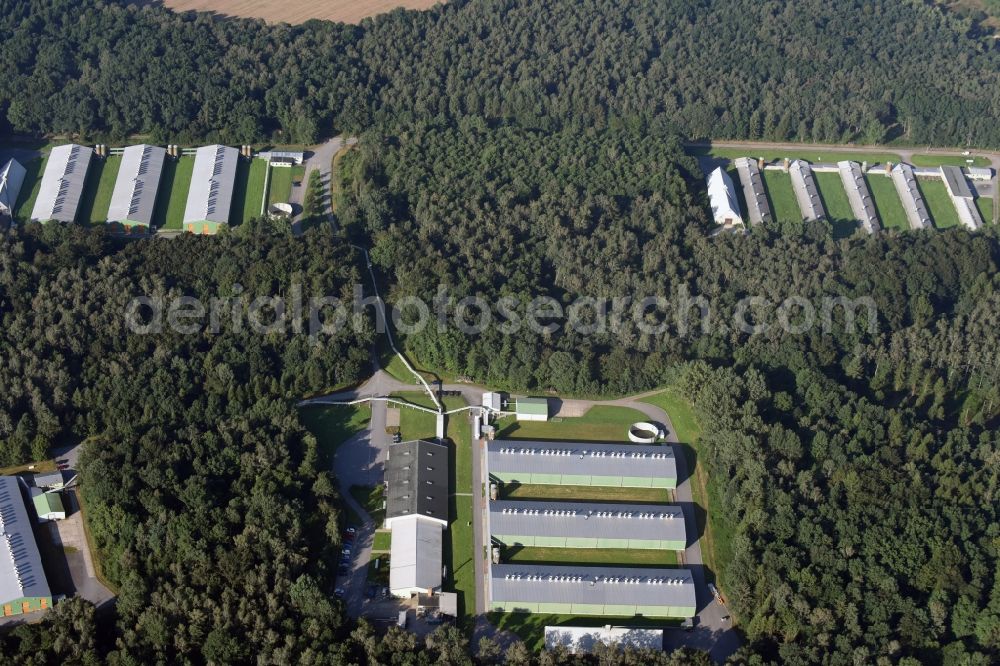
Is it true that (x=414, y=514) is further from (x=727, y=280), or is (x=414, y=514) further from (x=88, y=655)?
(x=727, y=280)

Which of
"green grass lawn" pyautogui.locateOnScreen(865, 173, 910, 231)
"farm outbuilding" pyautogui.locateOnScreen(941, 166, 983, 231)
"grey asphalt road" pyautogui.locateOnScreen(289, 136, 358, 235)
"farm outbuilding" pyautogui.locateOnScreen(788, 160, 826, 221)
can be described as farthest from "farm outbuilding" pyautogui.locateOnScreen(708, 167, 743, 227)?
"grey asphalt road" pyautogui.locateOnScreen(289, 136, 358, 235)

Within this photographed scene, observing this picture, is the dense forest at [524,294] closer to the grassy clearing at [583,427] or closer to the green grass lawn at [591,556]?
the grassy clearing at [583,427]

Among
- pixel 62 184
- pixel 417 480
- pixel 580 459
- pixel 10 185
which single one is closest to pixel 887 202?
pixel 580 459

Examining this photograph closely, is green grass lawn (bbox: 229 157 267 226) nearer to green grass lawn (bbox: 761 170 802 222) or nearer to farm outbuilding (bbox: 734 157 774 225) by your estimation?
farm outbuilding (bbox: 734 157 774 225)

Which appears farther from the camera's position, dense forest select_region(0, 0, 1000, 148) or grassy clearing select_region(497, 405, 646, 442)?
dense forest select_region(0, 0, 1000, 148)

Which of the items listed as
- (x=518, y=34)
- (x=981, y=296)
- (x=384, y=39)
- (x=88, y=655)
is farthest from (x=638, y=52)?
(x=88, y=655)

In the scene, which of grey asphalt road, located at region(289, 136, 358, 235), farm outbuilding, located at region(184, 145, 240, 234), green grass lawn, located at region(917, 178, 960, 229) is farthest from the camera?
green grass lawn, located at region(917, 178, 960, 229)

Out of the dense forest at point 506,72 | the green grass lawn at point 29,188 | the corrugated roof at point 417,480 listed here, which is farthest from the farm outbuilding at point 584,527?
the green grass lawn at point 29,188
